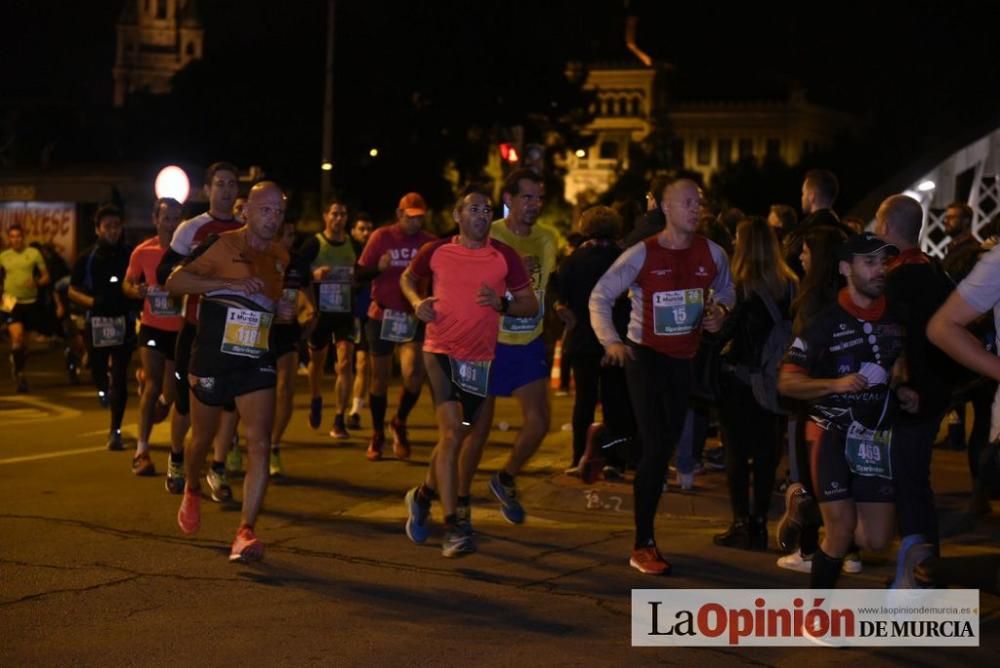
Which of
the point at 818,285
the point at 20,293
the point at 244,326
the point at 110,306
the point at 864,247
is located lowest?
the point at 20,293

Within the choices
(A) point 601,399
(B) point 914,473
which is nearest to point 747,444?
(B) point 914,473

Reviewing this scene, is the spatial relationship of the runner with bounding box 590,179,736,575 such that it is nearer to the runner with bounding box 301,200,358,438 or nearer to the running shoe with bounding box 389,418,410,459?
the running shoe with bounding box 389,418,410,459

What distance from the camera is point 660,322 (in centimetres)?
858

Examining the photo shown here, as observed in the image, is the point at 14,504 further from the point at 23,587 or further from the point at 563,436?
the point at 563,436

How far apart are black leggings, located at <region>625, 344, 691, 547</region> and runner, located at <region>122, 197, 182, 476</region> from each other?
4.38 m

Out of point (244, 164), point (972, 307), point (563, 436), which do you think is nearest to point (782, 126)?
point (244, 164)

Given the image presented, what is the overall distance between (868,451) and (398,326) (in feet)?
22.3

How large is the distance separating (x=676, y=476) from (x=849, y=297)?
518 cm

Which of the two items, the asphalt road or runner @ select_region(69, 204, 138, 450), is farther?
runner @ select_region(69, 204, 138, 450)

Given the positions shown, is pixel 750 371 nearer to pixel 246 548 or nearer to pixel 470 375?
pixel 470 375

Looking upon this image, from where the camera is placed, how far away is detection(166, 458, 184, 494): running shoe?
35.6 ft

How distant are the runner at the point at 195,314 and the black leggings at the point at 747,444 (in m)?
2.96

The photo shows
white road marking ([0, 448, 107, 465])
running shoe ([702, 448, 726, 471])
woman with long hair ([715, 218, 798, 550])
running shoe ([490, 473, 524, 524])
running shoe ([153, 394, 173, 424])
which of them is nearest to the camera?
woman with long hair ([715, 218, 798, 550])

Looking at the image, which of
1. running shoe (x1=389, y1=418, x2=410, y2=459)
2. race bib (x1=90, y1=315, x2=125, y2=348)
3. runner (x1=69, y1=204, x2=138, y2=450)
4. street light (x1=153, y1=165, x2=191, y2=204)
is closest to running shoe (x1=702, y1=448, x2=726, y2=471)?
running shoe (x1=389, y1=418, x2=410, y2=459)
